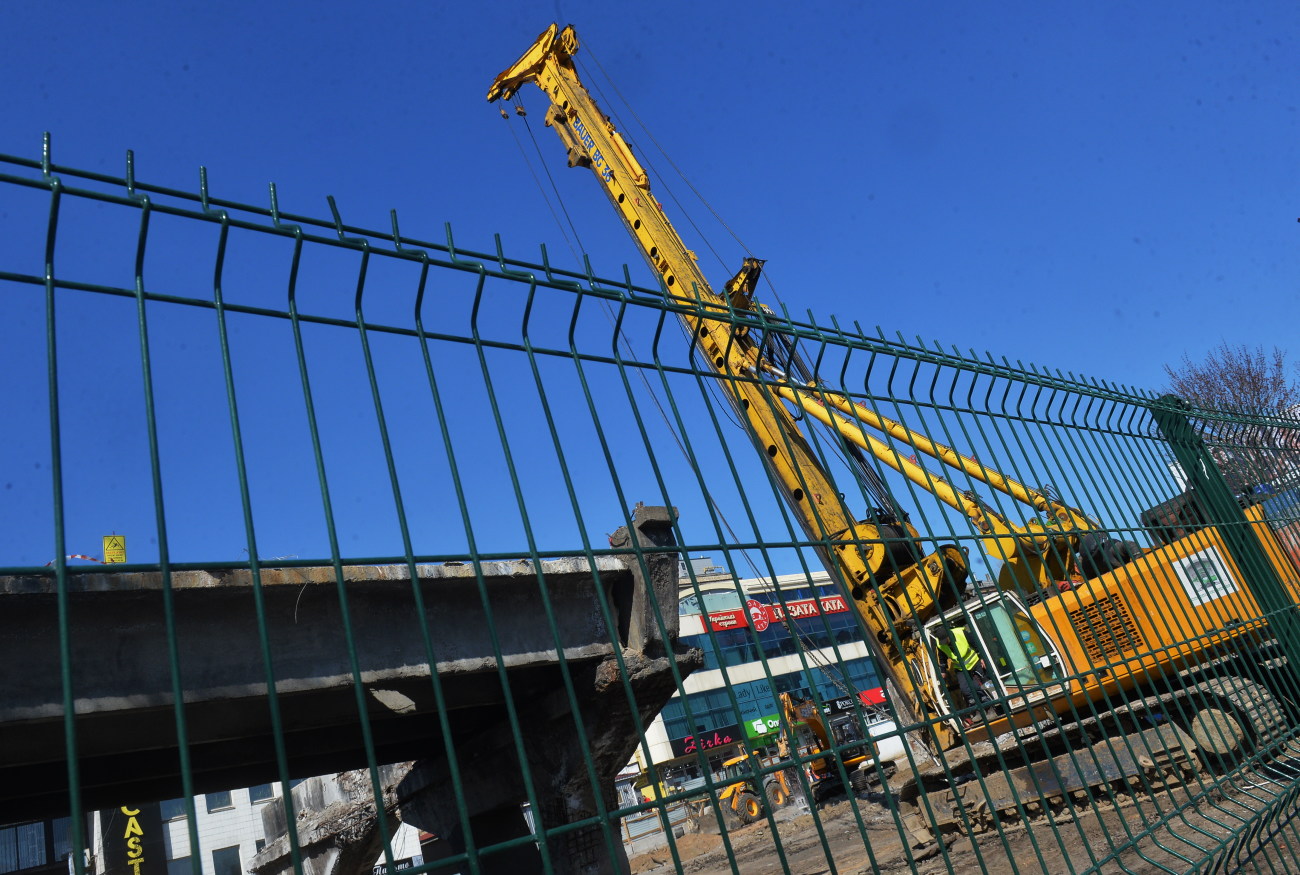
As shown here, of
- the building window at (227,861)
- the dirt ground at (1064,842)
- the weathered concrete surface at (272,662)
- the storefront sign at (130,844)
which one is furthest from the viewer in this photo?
the building window at (227,861)

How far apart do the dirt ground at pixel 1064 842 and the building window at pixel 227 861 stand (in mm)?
18133

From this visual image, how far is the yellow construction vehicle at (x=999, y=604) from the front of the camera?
3.82 metres

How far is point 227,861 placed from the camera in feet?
104

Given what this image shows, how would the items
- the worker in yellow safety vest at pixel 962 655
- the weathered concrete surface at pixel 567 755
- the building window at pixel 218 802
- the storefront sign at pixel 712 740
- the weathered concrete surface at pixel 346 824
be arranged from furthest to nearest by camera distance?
the storefront sign at pixel 712 740 < the building window at pixel 218 802 < the worker in yellow safety vest at pixel 962 655 < the weathered concrete surface at pixel 346 824 < the weathered concrete surface at pixel 567 755

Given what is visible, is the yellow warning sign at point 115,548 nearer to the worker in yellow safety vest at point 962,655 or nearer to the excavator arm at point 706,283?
the excavator arm at point 706,283

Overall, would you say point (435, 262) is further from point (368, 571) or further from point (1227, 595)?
point (1227, 595)

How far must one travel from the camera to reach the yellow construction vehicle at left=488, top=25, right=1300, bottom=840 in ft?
12.5

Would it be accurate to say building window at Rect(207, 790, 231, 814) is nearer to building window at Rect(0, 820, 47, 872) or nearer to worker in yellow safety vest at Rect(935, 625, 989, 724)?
building window at Rect(0, 820, 47, 872)

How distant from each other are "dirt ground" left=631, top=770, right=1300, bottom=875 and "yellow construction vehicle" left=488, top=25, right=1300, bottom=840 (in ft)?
0.86

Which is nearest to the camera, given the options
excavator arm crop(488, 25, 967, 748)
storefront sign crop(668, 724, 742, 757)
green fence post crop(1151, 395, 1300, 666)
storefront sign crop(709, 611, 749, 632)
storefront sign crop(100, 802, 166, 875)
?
green fence post crop(1151, 395, 1300, 666)

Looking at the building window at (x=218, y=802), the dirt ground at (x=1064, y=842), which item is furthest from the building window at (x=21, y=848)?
the dirt ground at (x=1064, y=842)

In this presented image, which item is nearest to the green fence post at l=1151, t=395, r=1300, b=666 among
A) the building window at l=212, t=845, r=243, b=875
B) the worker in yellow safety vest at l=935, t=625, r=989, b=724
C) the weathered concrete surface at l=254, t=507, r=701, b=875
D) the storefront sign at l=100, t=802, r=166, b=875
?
the weathered concrete surface at l=254, t=507, r=701, b=875

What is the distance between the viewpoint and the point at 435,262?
9.12 ft

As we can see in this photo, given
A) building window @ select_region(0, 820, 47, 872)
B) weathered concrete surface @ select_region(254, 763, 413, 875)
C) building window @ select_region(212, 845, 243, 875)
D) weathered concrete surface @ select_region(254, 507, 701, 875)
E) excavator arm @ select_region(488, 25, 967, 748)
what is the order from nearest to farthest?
weathered concrete surface @ select_region(254, 507, 701, 875), weathered concrete surface @ select_region(254, 763, 413, 875), excavator arm @ select_region(488, 25, 967, 748), building window @ select_region(0, 820, 47, 872), building window @ select_region(212, 845, 243, 875)
